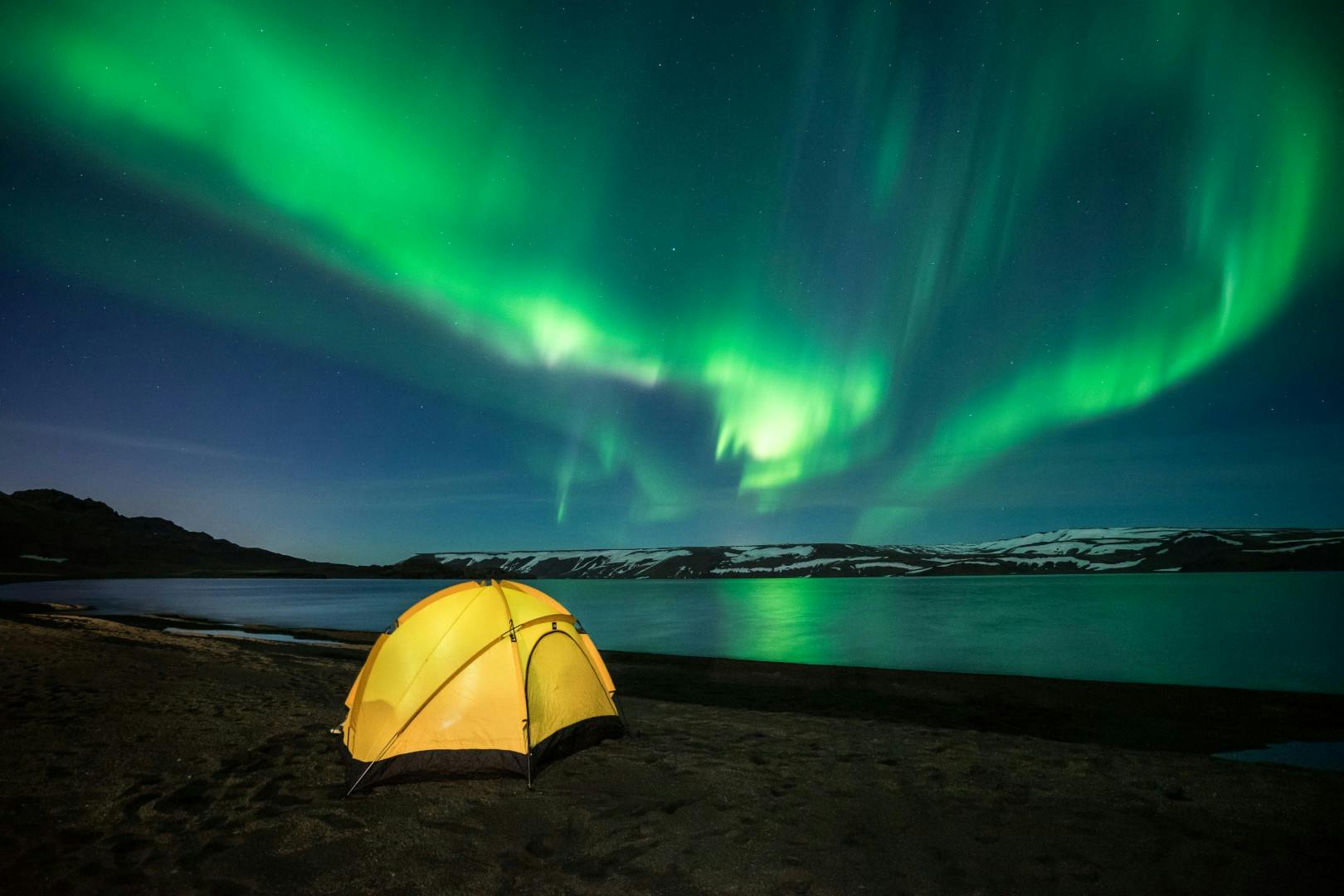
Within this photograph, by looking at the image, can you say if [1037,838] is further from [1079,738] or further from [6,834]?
[6,834]

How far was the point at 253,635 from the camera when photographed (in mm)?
31500

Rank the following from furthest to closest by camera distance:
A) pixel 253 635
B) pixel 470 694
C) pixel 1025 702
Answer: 1. pixel 253 635
2. pixel 1025 702
3. pixel 470 694

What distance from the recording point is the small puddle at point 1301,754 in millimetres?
11161

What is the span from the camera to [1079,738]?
12.3 metres

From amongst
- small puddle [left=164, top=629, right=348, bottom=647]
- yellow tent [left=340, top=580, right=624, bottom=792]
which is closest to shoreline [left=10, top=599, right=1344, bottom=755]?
yellow tent [left=340, top=580, right=624, bottom=792]

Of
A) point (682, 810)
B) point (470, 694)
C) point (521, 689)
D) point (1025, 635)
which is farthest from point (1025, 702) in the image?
point (1025, 635)

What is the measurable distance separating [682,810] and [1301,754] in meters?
12.7

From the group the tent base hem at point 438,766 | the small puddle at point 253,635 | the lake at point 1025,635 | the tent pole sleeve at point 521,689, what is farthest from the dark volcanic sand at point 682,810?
the lake at point 1025,635

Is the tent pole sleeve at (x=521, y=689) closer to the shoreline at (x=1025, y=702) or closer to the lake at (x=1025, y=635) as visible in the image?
the shoreline at (x=1025, y=702)

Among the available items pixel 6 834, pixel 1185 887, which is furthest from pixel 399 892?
pixel 1185 887

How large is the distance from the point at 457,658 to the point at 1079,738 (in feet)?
39.6

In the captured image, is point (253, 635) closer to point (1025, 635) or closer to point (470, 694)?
point (470, 694)

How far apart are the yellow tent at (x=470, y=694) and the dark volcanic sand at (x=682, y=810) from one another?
1.19 ft

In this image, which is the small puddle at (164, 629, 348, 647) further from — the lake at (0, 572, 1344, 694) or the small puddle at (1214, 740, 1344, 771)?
the small puddle at (1214, 740, 1344, 771)
